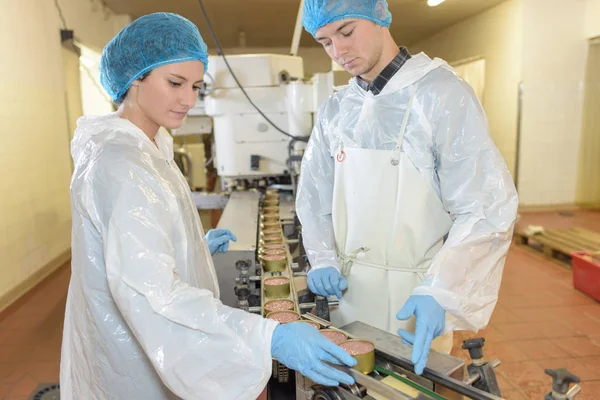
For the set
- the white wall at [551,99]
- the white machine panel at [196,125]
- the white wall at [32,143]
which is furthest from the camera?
the white wall at [551,99]

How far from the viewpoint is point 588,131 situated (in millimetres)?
5539

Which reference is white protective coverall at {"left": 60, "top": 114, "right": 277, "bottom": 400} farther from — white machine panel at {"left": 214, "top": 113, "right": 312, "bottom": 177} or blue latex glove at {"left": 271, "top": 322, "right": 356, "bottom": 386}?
white machine panel at {"left": 214, "top": 113, "right": 312, "bottom": 177}

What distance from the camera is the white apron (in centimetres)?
131

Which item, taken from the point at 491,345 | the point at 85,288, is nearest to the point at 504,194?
the point at 85,288

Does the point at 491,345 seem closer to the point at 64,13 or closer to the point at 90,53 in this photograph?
the point at 64,13

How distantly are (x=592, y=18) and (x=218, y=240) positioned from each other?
229 inches

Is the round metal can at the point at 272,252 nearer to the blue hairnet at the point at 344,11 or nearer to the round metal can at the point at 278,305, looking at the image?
the round metal can at the point at 278,305

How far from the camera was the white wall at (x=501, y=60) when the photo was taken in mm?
5496

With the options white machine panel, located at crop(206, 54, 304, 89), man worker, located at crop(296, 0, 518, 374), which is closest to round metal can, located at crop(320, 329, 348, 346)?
man worker, located at crop(296, 0, 518, 374)

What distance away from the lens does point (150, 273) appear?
83cm

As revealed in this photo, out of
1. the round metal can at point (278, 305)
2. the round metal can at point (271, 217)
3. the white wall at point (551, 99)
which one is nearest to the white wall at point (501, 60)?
the white wall at point (551, 99)

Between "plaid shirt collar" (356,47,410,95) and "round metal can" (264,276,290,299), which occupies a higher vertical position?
"plaid shirt collar" (356,47,410,95)

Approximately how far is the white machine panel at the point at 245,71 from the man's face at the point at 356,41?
1.21 meters

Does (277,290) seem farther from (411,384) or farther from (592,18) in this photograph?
(592,18)
